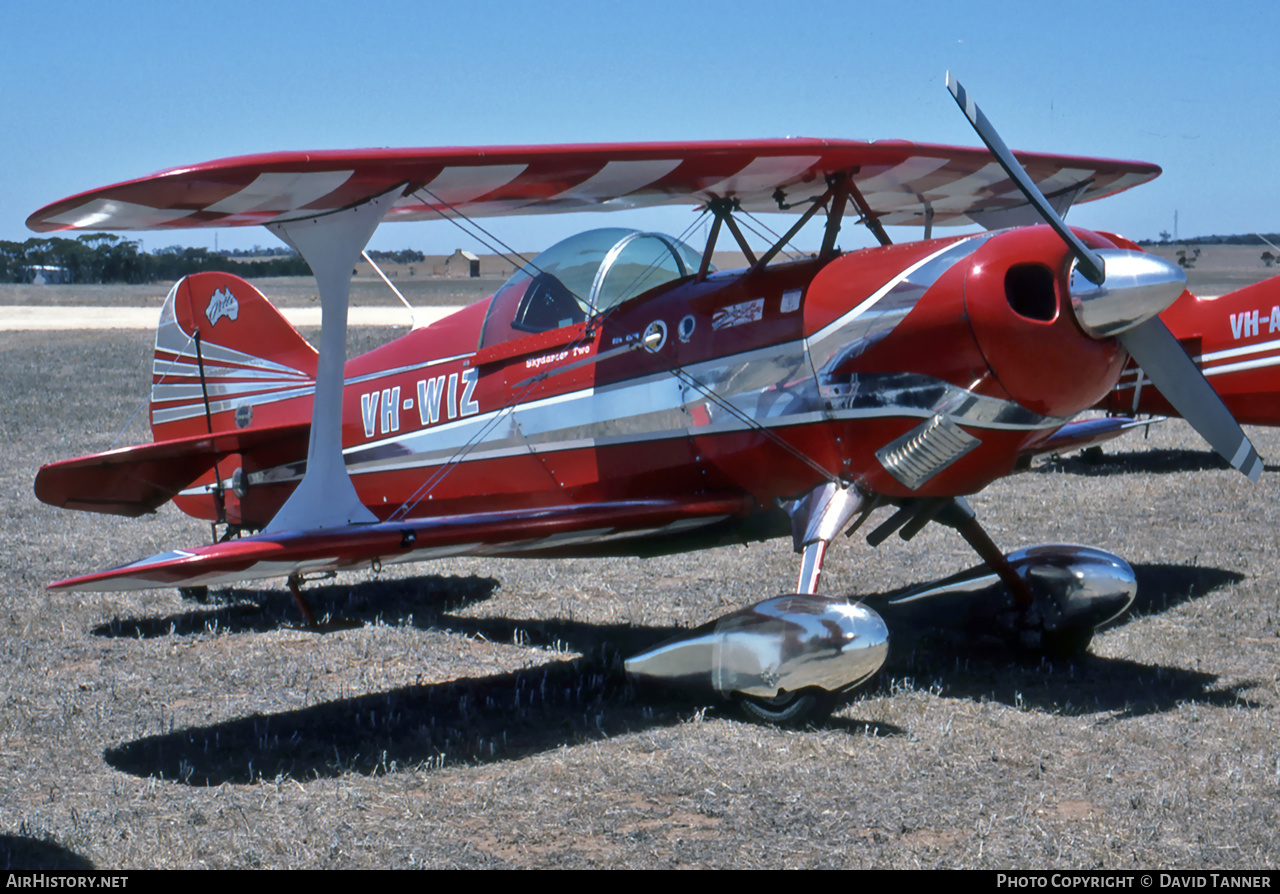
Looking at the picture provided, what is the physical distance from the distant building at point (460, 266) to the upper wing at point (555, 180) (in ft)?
229

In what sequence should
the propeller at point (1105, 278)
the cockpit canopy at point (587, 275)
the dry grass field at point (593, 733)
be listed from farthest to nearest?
the cockpit canopy at point (587, 275)
the propeller at point (1105, 278)
the dry grass field at point (593, 733)

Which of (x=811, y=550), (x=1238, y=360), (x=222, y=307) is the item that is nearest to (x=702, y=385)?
(x=811, y=550)

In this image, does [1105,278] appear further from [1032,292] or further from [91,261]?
[91,261]

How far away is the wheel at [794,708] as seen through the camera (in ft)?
17.1

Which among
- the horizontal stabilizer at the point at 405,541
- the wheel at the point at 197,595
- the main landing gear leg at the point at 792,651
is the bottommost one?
the wheel at the point at 197,595

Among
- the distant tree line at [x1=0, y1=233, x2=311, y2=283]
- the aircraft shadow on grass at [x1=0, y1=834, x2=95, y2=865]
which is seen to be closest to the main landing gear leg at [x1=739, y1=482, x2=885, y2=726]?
the aircraft shadow on grass at [x1=0, y1=834, x2=95, y2=865]

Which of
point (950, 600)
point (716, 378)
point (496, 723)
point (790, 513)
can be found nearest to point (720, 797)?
point (496, 723)

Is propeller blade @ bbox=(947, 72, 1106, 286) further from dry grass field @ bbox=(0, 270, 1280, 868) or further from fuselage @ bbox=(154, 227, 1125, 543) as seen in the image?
dry grass field @ bbox=(0, 270, 1280, 868)

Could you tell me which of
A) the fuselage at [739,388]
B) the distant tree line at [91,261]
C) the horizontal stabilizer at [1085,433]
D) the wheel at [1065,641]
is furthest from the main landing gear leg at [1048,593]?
the distant tree line at [91,261]

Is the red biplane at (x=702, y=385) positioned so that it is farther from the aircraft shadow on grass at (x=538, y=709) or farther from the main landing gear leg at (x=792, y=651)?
the aircraft shadow on grass at (x=538, y=709)

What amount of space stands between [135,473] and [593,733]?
310 cm

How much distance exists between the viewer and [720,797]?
4.40 m

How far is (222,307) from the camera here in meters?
8.38

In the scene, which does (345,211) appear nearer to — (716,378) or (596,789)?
(716,378)
